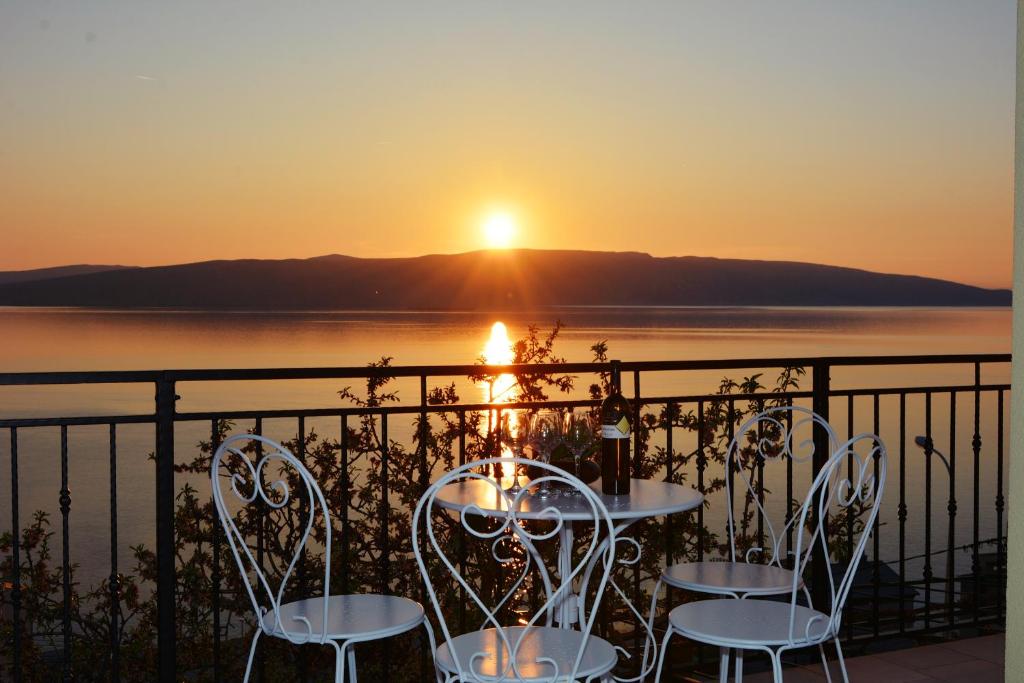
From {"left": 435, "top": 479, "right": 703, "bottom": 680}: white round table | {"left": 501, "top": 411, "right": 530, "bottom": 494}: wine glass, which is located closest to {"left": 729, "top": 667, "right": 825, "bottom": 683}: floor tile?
{"left": 435, "top": 479, "right": 703, "bottom": 680}: white round table

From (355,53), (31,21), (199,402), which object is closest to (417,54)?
(355,53)

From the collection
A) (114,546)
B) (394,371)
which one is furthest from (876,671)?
(114,546)

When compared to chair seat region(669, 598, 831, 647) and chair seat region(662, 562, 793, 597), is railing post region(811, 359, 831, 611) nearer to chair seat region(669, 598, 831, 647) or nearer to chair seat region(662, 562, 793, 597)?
chair seat region(662, 562, 793, 597)

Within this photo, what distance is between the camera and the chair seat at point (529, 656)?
7.14ft

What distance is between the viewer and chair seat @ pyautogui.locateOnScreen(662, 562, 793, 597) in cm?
285

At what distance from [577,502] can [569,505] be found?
0.17ft

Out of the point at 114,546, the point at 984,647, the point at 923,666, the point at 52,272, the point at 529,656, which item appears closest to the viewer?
the point at 529,656

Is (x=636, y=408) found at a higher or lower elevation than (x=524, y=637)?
higher

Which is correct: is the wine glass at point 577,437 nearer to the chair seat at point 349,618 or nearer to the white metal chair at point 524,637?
the white metal chair at point 524,637

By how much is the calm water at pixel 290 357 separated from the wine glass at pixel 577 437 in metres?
3.88

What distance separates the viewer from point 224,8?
9.91m

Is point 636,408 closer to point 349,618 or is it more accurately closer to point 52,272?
point 349,618

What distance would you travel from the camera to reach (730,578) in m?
2.96

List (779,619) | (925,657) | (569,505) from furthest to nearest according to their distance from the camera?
(925,657)
(779,619)
(569,505)
